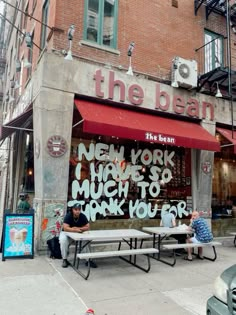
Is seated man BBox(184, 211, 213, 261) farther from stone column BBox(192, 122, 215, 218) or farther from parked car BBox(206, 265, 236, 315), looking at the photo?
parked car BBox(206, 265, 236, 315)

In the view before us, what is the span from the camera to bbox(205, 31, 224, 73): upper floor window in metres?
11.1

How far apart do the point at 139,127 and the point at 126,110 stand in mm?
1178

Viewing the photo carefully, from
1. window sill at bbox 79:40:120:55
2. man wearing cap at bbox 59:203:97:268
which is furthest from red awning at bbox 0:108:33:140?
man wearing cap at bbox 59:203:97:268

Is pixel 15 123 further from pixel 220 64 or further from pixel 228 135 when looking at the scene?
pixel 220 64

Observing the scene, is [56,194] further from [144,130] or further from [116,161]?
[144,130]

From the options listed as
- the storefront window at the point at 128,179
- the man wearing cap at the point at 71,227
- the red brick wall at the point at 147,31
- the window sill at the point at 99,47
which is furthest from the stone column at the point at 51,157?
the window sill at the point at 99,47

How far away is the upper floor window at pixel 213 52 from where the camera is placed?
36.5 ft

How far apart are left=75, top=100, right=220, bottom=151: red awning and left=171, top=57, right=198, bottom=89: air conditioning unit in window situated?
4.19 feet

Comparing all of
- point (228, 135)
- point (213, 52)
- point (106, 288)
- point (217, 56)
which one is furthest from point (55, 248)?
point (217, 56)

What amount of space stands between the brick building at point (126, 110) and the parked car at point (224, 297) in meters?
4.61

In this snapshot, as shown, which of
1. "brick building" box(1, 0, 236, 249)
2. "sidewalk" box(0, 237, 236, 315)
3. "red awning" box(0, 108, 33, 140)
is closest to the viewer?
"sidewalk" box(0, 237, 236, 315)

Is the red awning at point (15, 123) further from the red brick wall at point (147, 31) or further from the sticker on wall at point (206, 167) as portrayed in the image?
the sticker on wall at point (206, 167)

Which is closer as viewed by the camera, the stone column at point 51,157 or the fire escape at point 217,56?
the stone column at point 51,157

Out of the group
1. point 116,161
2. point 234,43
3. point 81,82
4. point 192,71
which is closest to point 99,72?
point 81,82
